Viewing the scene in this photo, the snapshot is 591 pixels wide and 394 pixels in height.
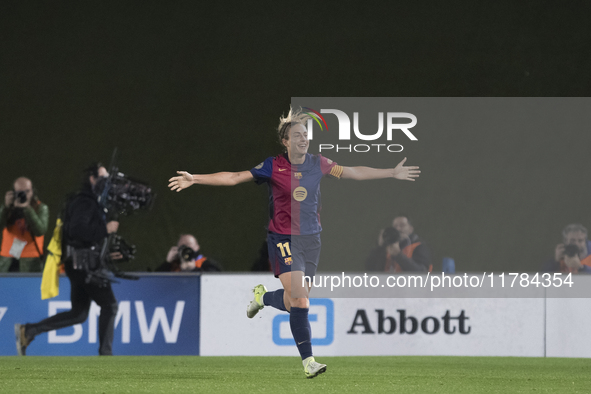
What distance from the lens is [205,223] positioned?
1214cm

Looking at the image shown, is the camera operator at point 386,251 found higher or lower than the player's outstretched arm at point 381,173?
lower

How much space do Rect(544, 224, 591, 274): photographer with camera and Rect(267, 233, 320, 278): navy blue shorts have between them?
3838mm

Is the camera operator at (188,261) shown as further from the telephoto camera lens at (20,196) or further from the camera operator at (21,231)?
the telephoto camera lens at (20,196)

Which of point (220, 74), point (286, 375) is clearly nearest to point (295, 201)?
point (286, 375)

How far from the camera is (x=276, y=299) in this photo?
22.7 ft

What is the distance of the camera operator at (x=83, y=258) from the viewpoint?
→ 853cm

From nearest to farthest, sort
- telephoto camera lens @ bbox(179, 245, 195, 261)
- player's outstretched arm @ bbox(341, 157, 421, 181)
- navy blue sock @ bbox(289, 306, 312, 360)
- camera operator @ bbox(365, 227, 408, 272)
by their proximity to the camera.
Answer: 1. navy blue sock @ bbox(289, 306, 312, 360)
2. player's outstretched arm @ bbox(341, 157, 421, 181)
3. camera operator @ bbox(365, 227, 408, 272)
4. telephoto camera lens @ bbox(179, 245, 195, 261)

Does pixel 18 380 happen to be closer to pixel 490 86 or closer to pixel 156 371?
pixel 156 371

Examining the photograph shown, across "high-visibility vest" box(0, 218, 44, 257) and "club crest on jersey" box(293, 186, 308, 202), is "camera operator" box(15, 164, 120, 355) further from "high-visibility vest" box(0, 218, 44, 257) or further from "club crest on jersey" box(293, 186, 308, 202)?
"club crest on jersey" box(293, 186, 308, 202)

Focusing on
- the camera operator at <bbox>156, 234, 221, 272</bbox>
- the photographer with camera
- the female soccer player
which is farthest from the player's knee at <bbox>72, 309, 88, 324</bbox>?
the photographer with camera

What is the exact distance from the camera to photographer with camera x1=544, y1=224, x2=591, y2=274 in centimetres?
927

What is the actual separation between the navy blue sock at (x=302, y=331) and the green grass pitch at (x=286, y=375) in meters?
0.22

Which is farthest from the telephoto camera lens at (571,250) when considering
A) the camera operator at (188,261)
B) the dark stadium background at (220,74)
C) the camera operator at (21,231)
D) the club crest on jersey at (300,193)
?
the camera operator at (21,231)

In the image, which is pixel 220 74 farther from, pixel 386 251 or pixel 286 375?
pixel 286 375
